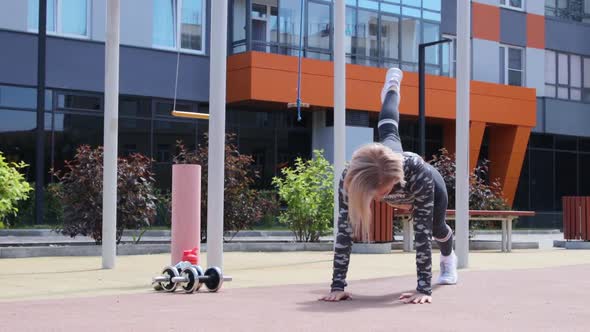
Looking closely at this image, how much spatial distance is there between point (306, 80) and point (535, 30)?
13.6 meters

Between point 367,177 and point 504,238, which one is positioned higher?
point 367,177

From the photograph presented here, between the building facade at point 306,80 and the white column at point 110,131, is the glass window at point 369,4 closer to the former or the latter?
the building facade at point 306,80

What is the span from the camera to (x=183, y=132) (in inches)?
1216

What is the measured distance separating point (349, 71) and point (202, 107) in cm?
524

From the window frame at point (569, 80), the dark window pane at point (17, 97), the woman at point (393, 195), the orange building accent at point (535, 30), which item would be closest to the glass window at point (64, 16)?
the dark window pane at point (17, 97)

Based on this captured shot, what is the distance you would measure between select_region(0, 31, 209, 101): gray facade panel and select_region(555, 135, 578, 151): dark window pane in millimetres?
18395

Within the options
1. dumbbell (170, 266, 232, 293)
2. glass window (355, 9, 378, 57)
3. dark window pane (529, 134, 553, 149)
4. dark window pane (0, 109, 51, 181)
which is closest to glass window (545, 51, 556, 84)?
dark window pane (529, 134, 553, 149)

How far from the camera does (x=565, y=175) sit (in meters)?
42.7

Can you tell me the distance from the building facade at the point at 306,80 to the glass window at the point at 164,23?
4 centimetres

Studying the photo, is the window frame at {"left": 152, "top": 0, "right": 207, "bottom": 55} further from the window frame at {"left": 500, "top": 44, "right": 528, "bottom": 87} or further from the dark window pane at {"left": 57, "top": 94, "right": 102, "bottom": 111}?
the window frame at {"left": 500, "top": 44, "right": 528, "bottom": 87}

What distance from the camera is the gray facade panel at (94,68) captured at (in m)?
27.1

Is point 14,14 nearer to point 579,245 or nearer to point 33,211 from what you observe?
point 33,211

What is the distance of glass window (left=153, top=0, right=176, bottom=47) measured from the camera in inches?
1177

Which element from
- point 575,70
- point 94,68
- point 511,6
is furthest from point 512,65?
point 94,68
